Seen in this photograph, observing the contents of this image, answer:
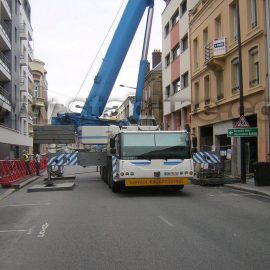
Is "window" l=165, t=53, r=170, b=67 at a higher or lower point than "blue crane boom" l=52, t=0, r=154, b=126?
higher

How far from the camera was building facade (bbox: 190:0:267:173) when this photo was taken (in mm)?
23266

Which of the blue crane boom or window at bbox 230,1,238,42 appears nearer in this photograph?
the blue crane boom

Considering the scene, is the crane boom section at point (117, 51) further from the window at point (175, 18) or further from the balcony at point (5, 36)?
the balcony at point (5, 36)

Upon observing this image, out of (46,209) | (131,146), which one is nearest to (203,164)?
(131,146)

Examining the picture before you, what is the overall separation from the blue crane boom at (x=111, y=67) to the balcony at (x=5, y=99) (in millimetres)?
18890

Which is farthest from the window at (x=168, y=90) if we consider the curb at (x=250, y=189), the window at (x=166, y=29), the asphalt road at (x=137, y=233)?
the asphalt road at (x=137, y=233)

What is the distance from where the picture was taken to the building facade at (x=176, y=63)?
37.2m

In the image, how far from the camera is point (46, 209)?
13883 mm

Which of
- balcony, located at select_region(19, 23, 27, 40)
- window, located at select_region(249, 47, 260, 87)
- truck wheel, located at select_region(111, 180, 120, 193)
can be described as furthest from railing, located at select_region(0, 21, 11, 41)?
truck wheel, located at select_region(111, 180, 120, 193)

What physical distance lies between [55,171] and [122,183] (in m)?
10.0

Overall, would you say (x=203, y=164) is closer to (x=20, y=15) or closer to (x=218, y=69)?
(x=218, y=69)

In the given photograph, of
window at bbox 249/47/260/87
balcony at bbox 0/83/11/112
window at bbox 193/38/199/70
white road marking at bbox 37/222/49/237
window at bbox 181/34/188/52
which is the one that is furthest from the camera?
balcony at bbox 0/83/11/112

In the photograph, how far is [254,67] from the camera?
79.9ft

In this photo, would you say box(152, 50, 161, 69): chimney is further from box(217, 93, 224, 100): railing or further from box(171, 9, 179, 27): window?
box(217, 93, 224, 100): railing
